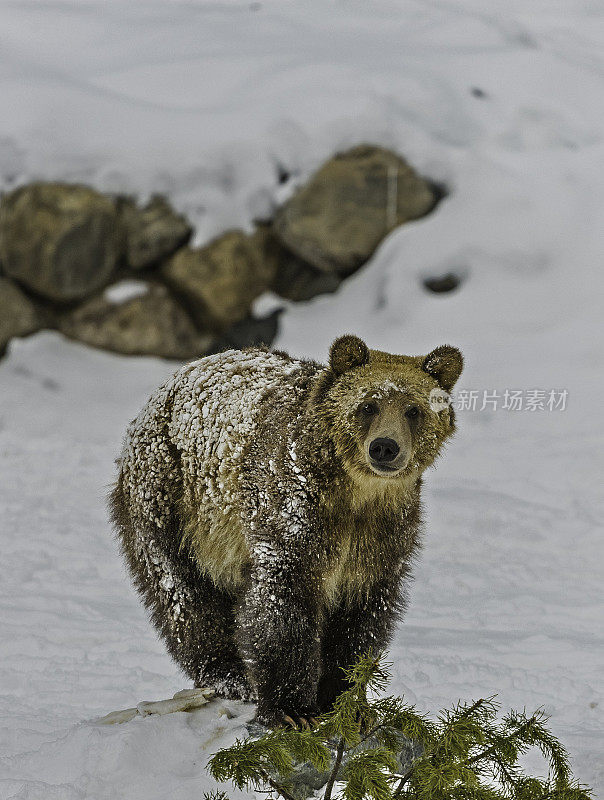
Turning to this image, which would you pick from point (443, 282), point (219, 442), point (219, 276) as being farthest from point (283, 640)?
point (443, 282)

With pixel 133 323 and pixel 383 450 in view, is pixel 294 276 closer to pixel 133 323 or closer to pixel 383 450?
pixel 133 323

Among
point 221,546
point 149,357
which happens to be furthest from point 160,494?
point 149,357

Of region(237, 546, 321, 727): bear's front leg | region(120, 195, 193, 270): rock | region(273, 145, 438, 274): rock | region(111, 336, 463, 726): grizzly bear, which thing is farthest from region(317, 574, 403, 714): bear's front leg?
region(120, 195, 193, 270): rock

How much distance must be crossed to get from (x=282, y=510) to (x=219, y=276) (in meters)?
7.49

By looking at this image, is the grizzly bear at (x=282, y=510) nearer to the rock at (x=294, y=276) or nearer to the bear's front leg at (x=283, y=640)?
the bear's front leg at (x=283, y=640)

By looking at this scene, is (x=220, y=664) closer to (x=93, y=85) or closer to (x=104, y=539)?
(x=104, y=539)

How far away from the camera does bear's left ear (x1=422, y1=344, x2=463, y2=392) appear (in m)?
4.11

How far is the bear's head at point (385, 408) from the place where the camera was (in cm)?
378

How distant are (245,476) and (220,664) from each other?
101 centimetres

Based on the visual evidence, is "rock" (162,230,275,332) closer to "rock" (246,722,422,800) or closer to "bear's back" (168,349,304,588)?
"bear's back" (168,349,304,588)

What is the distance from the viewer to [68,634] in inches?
246

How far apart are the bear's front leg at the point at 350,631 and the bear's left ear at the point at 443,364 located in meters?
0.87

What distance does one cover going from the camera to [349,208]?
11.3 meters

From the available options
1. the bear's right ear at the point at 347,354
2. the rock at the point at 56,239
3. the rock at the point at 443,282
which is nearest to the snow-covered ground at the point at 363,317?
the rock at the point at 443,282
